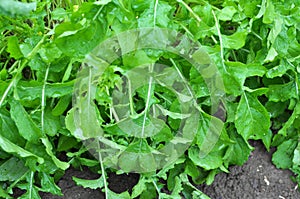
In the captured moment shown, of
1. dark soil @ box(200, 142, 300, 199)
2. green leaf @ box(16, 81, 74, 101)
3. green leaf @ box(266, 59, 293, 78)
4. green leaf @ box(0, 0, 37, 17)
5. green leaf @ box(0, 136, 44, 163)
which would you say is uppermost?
green leaf @ box(0, 0, 37, 17)

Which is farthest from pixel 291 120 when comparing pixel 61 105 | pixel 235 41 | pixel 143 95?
pixel 61 105

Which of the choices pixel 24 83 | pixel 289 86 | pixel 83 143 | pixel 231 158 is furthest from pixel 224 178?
pixel 24 83

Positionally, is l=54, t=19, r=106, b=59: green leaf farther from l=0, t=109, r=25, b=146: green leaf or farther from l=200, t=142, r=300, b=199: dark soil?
l=200, t=142, r=300, b=199: dark soil

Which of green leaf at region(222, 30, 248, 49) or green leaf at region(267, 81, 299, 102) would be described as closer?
green leaf at region(222, 30, 248, 49)

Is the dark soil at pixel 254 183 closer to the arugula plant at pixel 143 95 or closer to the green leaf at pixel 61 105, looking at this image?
the arugula plant at pixel 143 95

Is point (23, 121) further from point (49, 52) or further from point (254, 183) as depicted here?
point (254, 183)

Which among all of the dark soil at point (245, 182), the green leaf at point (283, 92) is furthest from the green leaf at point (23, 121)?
the green leaf at point (283, 92)

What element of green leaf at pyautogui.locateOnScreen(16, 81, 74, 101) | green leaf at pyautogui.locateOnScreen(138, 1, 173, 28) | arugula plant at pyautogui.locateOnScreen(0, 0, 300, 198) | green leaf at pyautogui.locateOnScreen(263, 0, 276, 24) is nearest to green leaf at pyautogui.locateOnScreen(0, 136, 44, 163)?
arugula plant at pyautogui.locateOnScreen(0, 0, 300, 198)

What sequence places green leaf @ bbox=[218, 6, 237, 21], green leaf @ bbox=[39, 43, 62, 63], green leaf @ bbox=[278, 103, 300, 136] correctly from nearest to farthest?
1. green leaf @ bbox=[39, 43, 62, 63]
2. green leaf @ bbox=[218, 6, 237, 21]
3. green leaf @ bbox=[278, 103, 300, 136]
